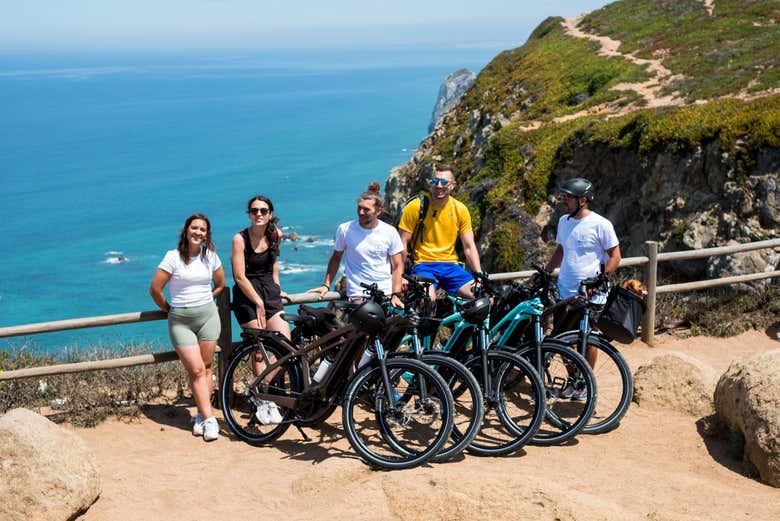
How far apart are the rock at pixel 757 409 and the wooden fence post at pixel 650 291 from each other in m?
2.82

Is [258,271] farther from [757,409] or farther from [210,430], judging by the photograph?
[757,409]

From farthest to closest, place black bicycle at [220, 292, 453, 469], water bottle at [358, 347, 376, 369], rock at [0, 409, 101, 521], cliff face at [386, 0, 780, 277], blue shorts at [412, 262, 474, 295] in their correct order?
1. cliff face at [386, 0, 780, 277]
2. blue shorts at [412, 262, 474, 295]
3. water bottle at [358, 347, 376, 369]
4. black bicycle at [220, 292, 453, 469]
5. rock at [0, 409, 101, 521]

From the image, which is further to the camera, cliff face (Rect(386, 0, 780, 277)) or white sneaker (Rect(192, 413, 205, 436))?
cliff face (Rect(386, 0, 780, 277))

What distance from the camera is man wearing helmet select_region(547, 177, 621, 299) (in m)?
7.13

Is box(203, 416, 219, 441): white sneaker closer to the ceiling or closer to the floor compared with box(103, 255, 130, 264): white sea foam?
closer to the ceiling

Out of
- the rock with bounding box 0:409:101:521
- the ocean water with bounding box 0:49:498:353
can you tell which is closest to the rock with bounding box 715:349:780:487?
the rock with bounding box 0:409:101:521

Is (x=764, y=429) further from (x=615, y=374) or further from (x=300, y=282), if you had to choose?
(x=300, y=282)

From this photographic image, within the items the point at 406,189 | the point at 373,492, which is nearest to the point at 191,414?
the point at 373,492

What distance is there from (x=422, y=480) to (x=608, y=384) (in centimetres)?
271

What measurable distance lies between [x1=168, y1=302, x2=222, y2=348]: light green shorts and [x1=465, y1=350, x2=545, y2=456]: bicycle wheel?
2.19m

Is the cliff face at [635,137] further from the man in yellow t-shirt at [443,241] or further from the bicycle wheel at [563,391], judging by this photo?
the bicycle wheel at [563,391]

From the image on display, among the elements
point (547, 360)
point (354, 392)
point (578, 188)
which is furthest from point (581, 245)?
point (354, 392)

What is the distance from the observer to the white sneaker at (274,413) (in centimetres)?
705

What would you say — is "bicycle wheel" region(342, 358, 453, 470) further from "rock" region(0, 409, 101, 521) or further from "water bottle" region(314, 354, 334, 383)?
"rock" region(0, 409, 101, 521)
